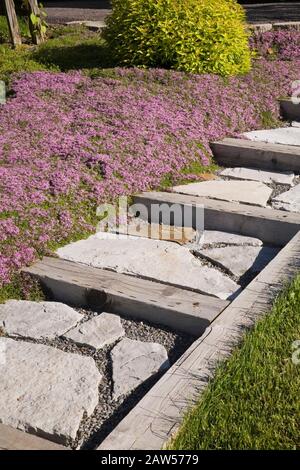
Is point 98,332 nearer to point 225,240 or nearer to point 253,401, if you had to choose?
point 253,401

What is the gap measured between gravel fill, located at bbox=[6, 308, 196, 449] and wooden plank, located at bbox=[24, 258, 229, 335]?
59 mm

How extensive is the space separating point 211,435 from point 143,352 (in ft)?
2.75

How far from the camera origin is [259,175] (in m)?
5.44

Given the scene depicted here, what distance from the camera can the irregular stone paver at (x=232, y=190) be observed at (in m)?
4.79

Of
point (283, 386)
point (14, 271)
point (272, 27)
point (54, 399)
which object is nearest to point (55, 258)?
point (14, 271)

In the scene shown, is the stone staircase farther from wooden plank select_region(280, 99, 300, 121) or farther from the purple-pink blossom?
wooden plank select_region(280, 99, 300, 121)

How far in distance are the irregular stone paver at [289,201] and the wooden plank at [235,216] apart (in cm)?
26

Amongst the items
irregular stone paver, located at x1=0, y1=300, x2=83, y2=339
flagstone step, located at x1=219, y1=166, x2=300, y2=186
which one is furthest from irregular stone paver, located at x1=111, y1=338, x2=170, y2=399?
flagstone step, located at x1=219, y1=166, x2=300, y2=186

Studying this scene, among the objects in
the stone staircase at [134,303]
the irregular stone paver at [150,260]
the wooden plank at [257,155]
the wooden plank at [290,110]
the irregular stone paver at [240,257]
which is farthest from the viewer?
the wooden plank at [290,110]

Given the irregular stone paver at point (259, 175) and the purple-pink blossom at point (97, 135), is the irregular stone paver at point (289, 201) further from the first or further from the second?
the purple-pink blossom at point (97, 135)

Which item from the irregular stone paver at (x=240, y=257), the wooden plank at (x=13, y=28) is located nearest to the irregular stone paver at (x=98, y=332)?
the irregular stone paver at (x=240, y=257)

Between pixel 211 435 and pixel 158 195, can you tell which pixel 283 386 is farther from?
pixel 158 195

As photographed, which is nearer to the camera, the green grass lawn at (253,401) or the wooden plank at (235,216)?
the green grass lawn at (253,401)

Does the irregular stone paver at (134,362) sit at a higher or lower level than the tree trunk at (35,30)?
lower
